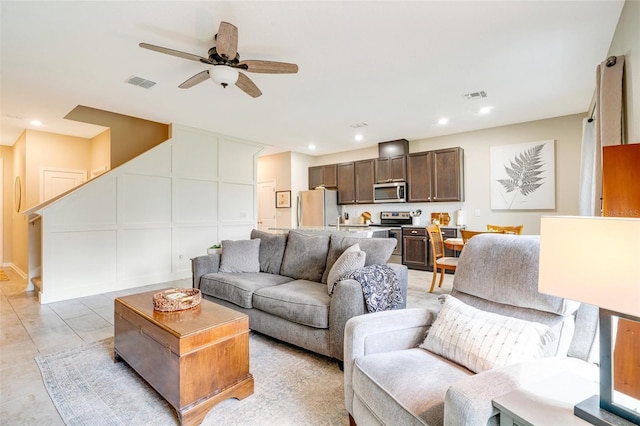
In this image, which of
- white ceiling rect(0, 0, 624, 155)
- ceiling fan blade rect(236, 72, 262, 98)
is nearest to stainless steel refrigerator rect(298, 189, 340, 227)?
white ceiling rect(0, 0, 624, 155)

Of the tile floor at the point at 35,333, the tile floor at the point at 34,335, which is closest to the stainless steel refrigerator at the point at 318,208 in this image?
the tile floor at the point at 35,333

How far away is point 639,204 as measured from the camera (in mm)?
1713

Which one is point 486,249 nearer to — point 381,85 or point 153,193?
point 381,85

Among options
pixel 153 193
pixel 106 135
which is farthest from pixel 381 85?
pixel 106 135

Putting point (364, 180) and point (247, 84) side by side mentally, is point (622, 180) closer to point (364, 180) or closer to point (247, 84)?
point (247, 84)

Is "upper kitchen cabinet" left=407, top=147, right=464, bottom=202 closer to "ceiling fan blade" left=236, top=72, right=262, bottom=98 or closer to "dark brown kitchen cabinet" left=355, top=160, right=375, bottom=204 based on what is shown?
"dark brown kitchen cabinet" left=355, top=160, right=375, bottom=204

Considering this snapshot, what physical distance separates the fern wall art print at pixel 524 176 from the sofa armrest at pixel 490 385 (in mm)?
4741

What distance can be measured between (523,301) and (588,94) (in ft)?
13.7

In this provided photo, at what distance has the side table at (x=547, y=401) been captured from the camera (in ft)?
2.91

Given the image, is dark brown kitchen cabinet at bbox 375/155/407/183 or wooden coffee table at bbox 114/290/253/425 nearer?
wooden coffee table at bbox 114/290/253/425

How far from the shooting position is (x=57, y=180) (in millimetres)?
5922

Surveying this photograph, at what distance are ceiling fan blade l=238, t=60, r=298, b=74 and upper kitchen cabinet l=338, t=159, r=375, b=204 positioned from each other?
4371 mm

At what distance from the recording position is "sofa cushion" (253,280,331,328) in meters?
2.30

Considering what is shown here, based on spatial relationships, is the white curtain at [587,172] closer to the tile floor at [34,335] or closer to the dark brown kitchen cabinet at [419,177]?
the dark brown kitchen cabinet at [419,177]
